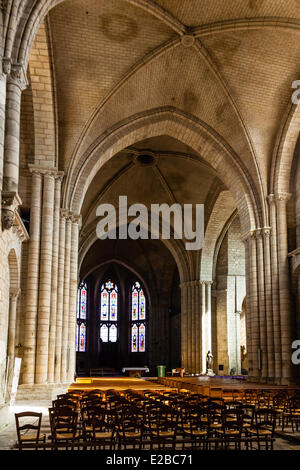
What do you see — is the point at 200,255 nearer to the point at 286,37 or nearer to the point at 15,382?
the point at 286,37

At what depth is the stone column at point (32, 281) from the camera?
18.0m

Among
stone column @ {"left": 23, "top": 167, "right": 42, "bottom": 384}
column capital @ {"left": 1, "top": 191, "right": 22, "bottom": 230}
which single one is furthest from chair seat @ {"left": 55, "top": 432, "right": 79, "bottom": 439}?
stone column @ {"left": 23, "top": 167, "right": 42, "bottom": 384}

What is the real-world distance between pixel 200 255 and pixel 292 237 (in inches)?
516

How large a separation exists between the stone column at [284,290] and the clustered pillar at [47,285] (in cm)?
902

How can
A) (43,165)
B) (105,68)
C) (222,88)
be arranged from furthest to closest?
1. (222,88)
2. (105,68)
3. (43,165)

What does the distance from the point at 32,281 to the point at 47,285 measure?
55cm

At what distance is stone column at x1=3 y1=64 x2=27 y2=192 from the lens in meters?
11.3

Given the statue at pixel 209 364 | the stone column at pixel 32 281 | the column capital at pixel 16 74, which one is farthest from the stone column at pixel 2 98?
the statue at pixel 209 364

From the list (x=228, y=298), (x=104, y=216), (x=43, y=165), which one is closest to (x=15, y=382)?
(x=43, y=165)

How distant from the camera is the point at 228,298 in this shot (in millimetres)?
37594

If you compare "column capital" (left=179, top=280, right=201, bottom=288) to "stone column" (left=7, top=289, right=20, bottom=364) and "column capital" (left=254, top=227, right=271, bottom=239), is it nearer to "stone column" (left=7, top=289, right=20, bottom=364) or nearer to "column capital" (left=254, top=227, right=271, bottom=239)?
"column capital" (left=254, top=227, right=271, bottom=239)

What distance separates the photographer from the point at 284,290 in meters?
23.2

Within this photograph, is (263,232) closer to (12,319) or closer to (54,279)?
(54,279)

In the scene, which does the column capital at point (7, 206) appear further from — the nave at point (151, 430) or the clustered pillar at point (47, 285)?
the clustered pillar at point (47, 285)
